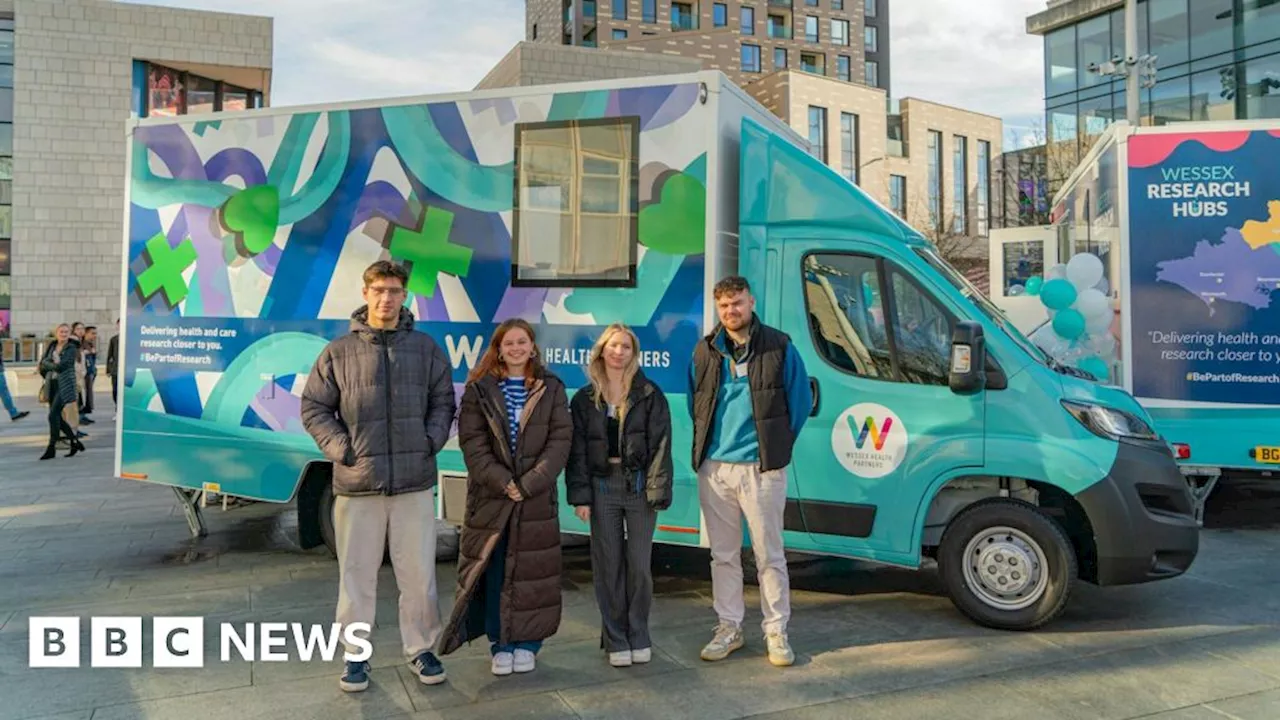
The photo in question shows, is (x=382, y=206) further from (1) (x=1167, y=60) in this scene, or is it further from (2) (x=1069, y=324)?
(1) (x=1167, y=60)

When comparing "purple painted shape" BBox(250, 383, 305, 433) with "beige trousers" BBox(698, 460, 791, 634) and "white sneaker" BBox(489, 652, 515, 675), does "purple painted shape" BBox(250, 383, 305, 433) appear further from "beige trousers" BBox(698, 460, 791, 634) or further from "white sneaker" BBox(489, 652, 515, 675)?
"beige trousers" BBox(698, 460, 791, 634)

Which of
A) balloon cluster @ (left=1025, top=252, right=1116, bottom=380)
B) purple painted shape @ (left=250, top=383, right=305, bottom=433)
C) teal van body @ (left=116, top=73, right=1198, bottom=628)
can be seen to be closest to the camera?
teal van body @ (left=116, top=73, right=1198, bottom=628)

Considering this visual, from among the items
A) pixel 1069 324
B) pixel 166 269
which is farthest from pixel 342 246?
pixel 1069 324

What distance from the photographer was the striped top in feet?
14.0

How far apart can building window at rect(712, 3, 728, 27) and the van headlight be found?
2383 inches

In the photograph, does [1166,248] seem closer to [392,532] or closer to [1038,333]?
[1038,333]

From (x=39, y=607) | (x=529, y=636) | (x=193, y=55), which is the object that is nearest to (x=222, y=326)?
(x=39, y=607)

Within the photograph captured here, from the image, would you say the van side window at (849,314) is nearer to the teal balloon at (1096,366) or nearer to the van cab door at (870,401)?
the van cab door at (870,401)

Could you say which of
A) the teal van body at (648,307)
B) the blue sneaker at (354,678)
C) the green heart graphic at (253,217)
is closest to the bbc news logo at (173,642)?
the blue sneaker at (354,678)

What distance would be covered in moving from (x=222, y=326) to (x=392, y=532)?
310cm

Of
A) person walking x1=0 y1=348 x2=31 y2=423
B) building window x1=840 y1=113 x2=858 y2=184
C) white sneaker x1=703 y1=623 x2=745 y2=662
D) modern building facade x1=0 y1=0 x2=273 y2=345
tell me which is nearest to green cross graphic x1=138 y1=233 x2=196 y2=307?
white sneaker x1=703 y1=623 x2=745 y2=662

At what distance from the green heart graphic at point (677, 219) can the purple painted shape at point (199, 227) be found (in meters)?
3.20

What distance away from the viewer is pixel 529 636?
170 inches

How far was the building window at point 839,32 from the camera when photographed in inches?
2532
